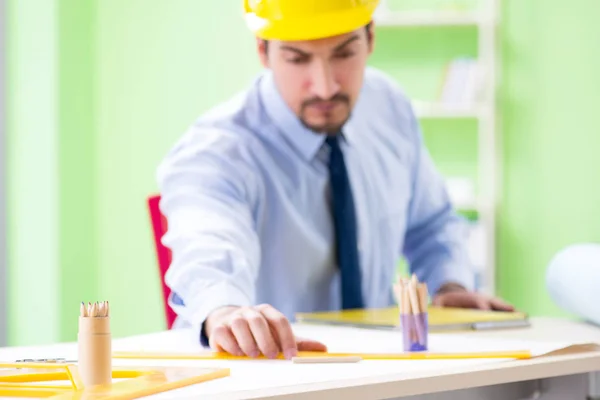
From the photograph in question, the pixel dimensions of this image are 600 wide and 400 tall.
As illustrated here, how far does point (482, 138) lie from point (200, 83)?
1.47 metres

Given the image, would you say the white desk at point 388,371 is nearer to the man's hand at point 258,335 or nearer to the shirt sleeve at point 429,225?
the man's hand at point 258,335

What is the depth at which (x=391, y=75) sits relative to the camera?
5125 millimetres

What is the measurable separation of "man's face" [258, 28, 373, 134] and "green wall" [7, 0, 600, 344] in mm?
2822

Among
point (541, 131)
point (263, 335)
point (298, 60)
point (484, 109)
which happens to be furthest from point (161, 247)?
point (541, 131)

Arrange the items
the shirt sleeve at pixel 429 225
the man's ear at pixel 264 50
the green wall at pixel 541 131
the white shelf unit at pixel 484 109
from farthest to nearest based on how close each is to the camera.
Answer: the green wall at pixel 541 131 → the white shelf unit at pixel 484 109 → the shirt sleeve at pixel 429 225 → the man's ear at pixel 264 50

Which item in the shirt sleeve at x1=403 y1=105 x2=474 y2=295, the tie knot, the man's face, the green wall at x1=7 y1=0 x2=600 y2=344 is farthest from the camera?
the green wall at x1=7 y1=0 x2=600 y2=344

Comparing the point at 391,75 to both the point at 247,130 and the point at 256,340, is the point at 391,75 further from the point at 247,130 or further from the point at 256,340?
the point at 256,340

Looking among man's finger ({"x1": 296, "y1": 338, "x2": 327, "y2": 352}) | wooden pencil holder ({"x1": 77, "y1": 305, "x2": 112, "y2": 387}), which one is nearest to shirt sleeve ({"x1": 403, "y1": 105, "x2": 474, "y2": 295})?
man's finger ({"x1": 296, "y1": 338, "x2": 327, "y2": 352})

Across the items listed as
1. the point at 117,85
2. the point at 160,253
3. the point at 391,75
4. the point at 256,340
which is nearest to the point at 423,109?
the point at 391,75

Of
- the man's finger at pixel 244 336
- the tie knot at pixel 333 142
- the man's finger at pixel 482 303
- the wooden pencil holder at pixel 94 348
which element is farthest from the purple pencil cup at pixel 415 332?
the tie knot at pixel 333 142

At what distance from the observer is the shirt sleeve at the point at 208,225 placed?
1783 millimetres

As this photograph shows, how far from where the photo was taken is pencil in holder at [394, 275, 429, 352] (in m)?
1.62

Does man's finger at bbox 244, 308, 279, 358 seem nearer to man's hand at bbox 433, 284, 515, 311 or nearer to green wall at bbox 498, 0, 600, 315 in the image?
man's hand at bbox 433, 284, 515, 311

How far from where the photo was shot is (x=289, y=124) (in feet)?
7.50
